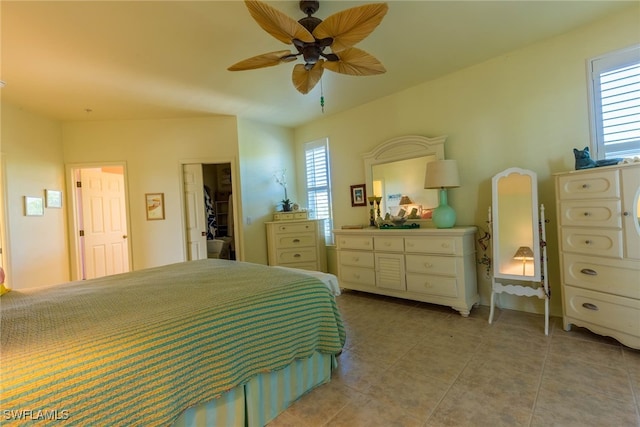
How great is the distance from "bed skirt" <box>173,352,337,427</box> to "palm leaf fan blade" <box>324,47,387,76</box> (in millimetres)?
2024

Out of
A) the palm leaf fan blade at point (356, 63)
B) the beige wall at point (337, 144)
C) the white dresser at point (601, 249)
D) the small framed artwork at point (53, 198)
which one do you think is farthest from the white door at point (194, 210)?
the white dresser at point (601, 249)

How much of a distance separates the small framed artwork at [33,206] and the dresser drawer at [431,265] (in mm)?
4533

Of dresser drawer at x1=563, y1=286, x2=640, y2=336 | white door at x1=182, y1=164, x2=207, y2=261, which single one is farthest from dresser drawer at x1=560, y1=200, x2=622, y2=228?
white door at x1=182, y1=164, x2=207, y2=261

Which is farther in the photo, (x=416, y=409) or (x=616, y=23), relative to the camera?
(x=616, y=23)

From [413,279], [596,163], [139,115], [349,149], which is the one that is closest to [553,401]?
[413,279]

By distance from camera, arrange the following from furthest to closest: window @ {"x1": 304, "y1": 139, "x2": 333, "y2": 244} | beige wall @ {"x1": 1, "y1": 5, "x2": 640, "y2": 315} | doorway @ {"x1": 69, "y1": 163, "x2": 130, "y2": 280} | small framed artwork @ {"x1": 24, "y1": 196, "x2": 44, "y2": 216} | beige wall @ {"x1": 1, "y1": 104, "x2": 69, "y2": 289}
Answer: window @ {"x1": 304, "y1": 139, "x2": 333, "y2": 244}
doorway @ {"x1": 69, "y1": 163, "x2": 130, "y2": 280}
small framed artwork @ {"x1": 24, "y1": 196, "x2": 44, "y2": 216}
beige wall @ {"x1": 1, "y1": 104, "x2": 69, "y2": 289}
beige wall @ {"x1": 1, "y1": 5, "x2": 640, "y2": 315}

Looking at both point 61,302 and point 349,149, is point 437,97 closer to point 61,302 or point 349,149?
point 349,149

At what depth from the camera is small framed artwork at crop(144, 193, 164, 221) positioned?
13.8ft

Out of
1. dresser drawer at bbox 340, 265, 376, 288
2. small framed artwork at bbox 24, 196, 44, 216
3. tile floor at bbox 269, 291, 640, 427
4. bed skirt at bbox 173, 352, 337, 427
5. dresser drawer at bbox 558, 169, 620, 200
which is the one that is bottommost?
tile floor at bbox 269, 291, 640, 427

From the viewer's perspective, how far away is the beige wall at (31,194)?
3.29 metres

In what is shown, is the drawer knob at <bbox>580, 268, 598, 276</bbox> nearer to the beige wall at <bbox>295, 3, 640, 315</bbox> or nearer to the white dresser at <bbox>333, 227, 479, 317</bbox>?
the beige wall at <bbox>295, 3, 640, 315</bbox>

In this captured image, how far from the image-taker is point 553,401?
1.62m

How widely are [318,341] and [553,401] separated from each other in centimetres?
136

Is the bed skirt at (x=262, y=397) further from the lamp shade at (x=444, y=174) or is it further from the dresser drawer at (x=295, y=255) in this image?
the dresser drawer at (x=295, y=255)
